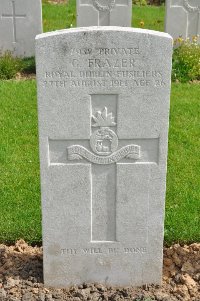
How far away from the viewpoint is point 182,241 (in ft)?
15.2

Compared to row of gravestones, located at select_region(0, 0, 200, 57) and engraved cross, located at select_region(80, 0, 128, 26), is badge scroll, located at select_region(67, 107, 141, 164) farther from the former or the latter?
engraved cross, located at select_region(80, 0, 128, 26)

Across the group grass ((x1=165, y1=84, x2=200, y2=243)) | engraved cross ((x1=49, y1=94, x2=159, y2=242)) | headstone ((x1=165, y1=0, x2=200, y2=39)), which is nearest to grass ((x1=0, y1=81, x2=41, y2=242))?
engraved cross ((x1=49, y1=94, x2=159, y2=242))

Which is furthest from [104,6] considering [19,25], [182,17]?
[19,25]

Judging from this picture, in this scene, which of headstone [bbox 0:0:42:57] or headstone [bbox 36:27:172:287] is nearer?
headstone [bbox 36:27:172:287]

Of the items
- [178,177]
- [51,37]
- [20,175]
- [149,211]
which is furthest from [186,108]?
[51,37]

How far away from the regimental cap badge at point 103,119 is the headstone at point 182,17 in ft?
22.4

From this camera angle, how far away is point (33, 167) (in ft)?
19.5

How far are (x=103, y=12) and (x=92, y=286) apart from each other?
6.92m

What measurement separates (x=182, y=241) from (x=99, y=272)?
946mm

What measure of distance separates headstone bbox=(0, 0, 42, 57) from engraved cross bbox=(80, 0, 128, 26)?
88 cm

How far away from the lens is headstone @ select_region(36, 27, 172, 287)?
11.3ft

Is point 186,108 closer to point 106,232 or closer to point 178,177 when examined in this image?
point 178,177

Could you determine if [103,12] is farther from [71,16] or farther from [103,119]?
[103,119]

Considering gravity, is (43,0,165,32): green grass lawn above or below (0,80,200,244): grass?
above
